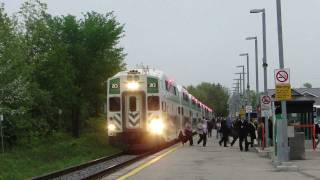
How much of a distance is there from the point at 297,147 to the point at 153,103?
9.56 m

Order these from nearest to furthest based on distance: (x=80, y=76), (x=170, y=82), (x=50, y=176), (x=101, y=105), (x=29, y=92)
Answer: (x=50, y=176) < (x=170, y=82) < (x=29, y=92) < (x=80, y=76) < (x=101, y=105)

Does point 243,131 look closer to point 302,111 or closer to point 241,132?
point 241,132

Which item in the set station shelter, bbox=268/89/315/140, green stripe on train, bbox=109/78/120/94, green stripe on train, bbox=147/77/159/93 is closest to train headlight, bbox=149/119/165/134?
green stripe on train, bbox=147/77/159/93

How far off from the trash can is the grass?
8494 mm

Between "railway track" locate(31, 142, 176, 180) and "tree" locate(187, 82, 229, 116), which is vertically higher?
"tree" locate(187, 82, 229, 116)

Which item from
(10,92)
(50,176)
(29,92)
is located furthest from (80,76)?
(50,176)

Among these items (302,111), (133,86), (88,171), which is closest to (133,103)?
(133,86)

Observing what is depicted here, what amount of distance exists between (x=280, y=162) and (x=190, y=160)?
5.07 m

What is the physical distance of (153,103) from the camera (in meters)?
32.9

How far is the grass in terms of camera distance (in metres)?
24.8

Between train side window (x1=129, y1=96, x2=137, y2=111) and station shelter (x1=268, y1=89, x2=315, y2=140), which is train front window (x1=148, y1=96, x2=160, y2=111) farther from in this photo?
station shelter (x1=268, y1=89, x2=315, y2=140)

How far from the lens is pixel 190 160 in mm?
25188

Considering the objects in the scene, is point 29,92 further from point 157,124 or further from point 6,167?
point 6,167

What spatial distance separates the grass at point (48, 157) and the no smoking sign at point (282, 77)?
8.35 meters
